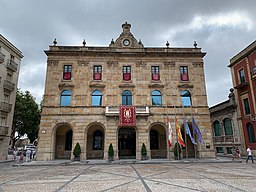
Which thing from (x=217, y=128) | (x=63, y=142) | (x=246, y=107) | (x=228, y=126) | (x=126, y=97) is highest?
(x=126, y=97)

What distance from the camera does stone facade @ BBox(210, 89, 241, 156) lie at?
26766 mm

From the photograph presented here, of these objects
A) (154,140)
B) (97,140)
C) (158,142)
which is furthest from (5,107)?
(158,142)

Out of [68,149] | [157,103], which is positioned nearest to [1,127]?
[68,149]

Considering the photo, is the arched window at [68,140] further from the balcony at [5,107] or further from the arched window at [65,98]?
the balcony at [5,107]

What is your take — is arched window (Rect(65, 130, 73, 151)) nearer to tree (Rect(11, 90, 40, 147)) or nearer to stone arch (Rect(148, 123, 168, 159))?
stone arch (Rect(148, 123, 168, 159))

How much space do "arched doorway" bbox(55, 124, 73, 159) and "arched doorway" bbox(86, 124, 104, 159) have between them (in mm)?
2474

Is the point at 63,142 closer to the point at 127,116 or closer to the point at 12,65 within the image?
the point at 127,116

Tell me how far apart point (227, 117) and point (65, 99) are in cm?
2366

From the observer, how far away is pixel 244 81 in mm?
26250

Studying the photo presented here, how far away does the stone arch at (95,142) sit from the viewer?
78.2ft

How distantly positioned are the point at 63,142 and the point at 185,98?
54.6 ft

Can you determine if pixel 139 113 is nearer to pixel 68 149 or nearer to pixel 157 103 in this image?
pixel 157 103

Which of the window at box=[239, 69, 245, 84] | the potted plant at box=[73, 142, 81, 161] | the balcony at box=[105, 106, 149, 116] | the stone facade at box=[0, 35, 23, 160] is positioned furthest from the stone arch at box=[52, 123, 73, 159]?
the window at box=[239, 69, 245, 84]

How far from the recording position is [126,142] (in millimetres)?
25172
